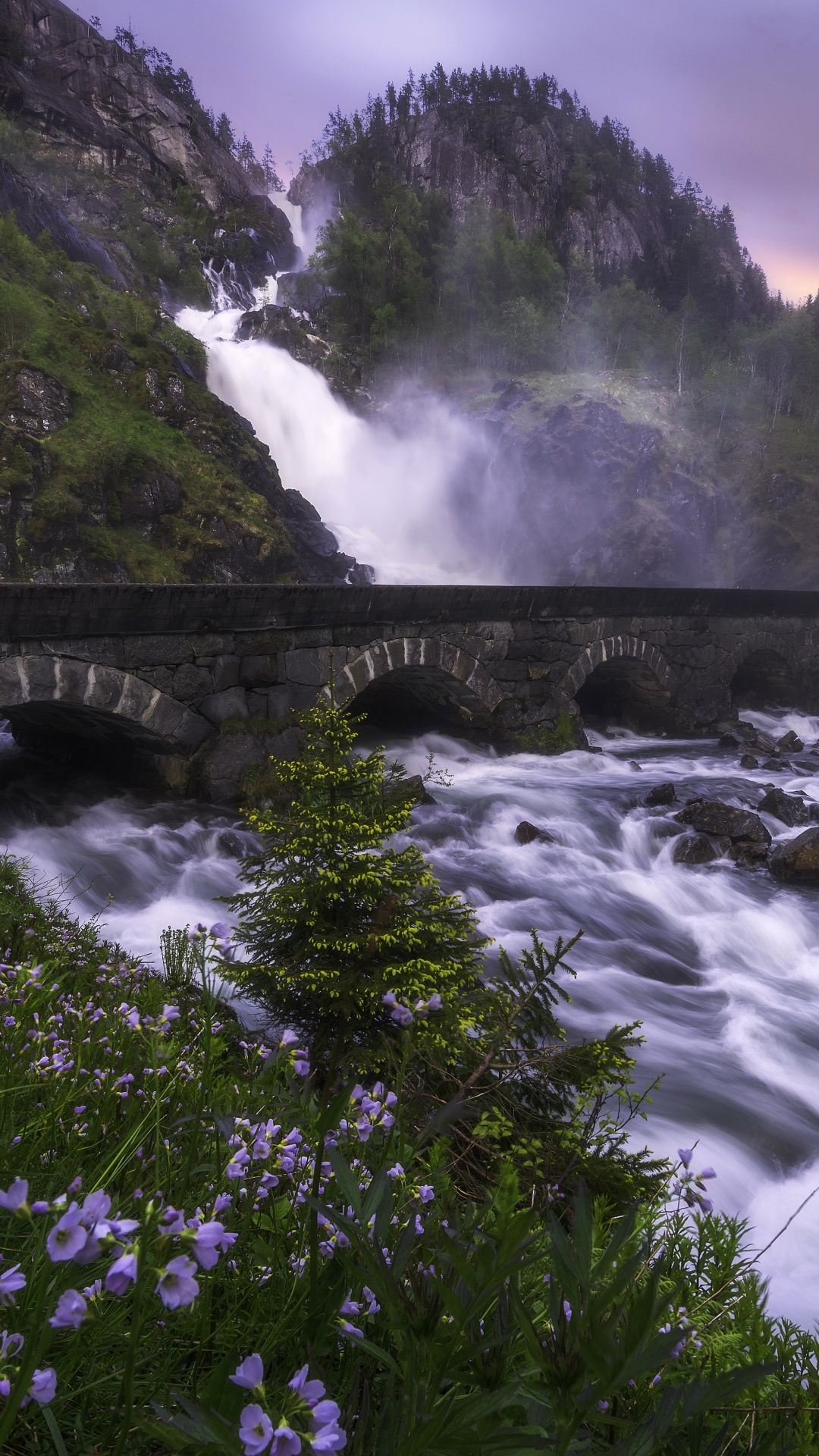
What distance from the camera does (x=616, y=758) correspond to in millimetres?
13742

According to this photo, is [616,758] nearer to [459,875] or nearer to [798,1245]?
[459,875]

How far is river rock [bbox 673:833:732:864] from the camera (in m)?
9.30

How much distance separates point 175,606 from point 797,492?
113ft

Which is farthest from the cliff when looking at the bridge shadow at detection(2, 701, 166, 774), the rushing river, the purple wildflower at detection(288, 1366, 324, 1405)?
the purple wildflower at detection(288, 1366, 324, 1405)

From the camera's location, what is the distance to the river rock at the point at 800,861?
28.6 feet

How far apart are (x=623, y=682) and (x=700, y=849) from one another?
736 centimetres

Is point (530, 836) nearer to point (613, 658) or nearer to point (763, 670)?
point (613, 658)

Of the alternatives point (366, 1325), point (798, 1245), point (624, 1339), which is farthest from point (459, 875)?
point (624, 1339)

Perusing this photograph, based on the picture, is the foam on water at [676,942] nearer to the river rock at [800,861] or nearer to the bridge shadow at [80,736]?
the river rock at [800,861]

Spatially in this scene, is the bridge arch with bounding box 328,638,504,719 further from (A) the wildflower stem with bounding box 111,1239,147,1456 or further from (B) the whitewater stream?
(A) the wildflower stem with bounding box 111,1239,147,1456

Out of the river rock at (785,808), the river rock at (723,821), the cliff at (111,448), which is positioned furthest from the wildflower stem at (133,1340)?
the cliff at (111,448)

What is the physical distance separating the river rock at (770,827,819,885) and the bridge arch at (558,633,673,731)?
17.1 ft

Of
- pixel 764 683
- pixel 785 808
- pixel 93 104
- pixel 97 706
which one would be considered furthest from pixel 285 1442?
pixel 93 104

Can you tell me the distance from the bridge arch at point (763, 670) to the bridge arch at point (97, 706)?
12.0m
